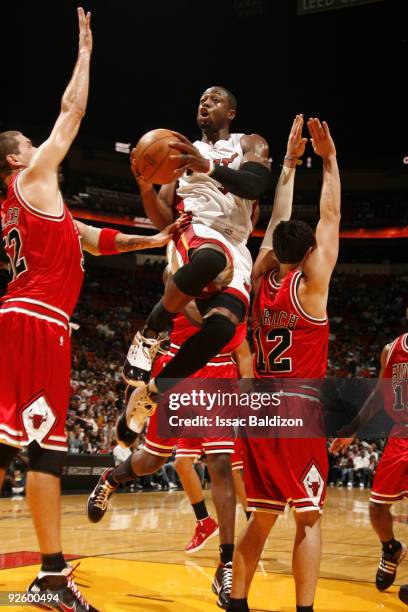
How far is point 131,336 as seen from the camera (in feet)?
78.1

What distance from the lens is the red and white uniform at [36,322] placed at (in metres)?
3.67

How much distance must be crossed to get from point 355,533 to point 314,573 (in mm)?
5262

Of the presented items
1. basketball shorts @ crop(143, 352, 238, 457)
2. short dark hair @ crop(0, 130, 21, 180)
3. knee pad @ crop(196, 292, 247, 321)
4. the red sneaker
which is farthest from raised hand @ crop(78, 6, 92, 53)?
the red sneaker

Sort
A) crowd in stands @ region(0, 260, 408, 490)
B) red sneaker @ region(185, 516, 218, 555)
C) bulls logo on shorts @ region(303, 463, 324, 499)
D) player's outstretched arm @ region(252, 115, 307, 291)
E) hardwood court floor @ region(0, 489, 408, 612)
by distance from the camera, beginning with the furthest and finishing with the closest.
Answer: crowd in stands @ region(0, 260, 408, 490), red sneaker @ region(185, 516, 218, 555), player's outstretched arm @ region(252, 115, 307, 291), hardwood court floor @ region(0, 489, 408, 612), bulls logo on shorts @ region(303, 463, 324, 499)

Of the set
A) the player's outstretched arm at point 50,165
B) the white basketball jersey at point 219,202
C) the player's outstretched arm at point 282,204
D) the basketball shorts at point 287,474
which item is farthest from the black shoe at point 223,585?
the player's outstretched arm at point 50,165

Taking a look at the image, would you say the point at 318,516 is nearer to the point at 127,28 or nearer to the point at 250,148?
the point at 250,148

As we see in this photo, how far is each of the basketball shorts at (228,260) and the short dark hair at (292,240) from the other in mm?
264

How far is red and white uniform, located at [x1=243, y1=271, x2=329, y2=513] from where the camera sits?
3855 millimetres

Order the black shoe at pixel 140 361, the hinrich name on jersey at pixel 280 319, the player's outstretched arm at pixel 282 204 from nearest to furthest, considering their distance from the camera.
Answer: the hinrich name on jersey at pixel 280 319, the black shoe at pixel 140 361, the player's outstretched arm at pixel 282 204

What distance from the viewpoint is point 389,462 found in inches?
214

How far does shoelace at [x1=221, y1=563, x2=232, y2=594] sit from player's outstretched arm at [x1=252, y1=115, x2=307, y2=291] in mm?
1845

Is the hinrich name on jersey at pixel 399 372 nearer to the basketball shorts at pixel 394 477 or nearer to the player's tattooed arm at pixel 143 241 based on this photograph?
the basketball shorts at pixel 394 477

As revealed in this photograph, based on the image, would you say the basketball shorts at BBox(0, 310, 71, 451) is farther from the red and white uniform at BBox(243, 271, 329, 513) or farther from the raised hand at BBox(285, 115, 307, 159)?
the raised hand at BBox(285, 115, 307, 159)

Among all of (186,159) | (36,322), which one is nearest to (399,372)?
(186,159)
